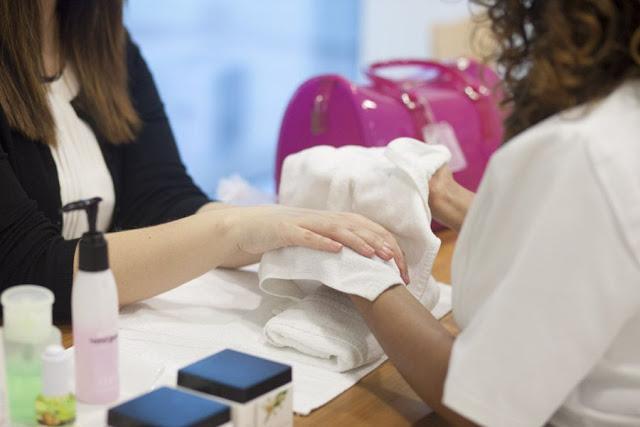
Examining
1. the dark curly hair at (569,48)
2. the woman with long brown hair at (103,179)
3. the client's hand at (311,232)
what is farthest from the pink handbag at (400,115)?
the dark curly hair at (569,48)

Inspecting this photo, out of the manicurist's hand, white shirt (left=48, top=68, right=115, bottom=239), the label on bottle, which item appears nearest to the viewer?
the label on bottle

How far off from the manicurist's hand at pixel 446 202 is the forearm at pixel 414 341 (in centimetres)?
25

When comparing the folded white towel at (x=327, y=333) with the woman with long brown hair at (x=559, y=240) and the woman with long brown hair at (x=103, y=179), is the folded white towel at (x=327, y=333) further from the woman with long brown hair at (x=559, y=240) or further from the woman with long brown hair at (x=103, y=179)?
the woman with long brown hair at (x=559, y=240)

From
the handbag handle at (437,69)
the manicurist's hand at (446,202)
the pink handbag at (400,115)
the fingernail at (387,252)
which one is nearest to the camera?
the fingernail at (387,252)

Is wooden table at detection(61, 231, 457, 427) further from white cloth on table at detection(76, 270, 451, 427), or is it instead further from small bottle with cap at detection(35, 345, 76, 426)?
small bottle with cap at detection(35, 345, 76, 426)

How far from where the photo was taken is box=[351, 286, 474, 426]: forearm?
2.80 feet

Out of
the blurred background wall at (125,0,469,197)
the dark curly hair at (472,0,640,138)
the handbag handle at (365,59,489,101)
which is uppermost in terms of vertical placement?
the dark curly hair at (472,0,640,138)

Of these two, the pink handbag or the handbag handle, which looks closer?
the pink handbag

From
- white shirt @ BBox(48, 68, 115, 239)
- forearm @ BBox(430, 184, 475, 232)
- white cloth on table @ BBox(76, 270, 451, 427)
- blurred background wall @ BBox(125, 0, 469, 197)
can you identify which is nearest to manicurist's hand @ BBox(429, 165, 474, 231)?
forearm @ BBox(430, 184, 475, 232)

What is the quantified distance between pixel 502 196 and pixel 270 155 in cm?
273

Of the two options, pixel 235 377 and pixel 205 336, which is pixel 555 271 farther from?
pixel 205 336

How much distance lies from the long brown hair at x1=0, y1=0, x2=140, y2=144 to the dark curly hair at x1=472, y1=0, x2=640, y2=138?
0.73m

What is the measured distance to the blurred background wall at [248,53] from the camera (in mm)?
2914

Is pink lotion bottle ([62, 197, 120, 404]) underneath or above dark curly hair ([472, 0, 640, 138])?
underneath
